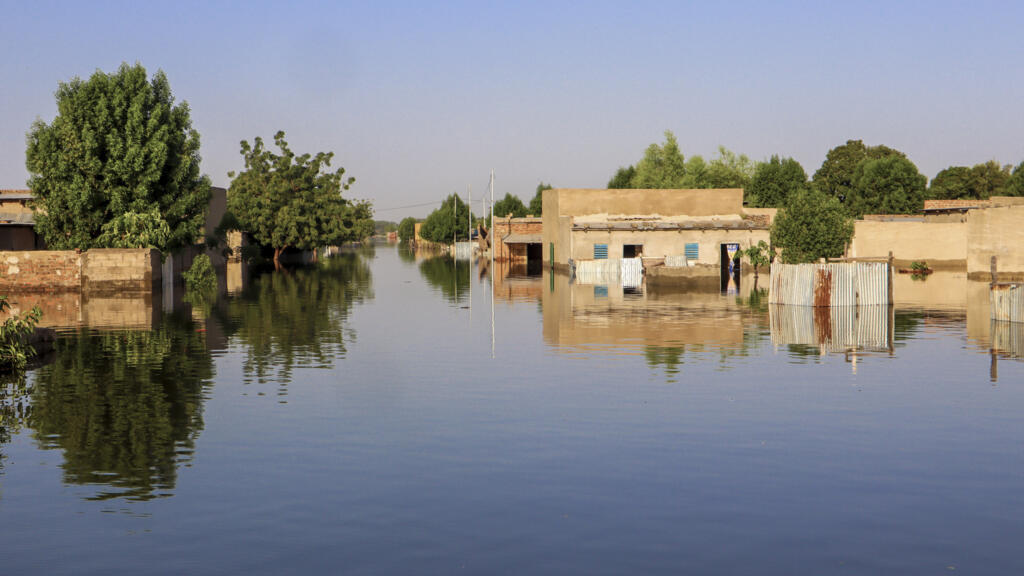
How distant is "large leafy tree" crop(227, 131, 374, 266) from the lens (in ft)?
313

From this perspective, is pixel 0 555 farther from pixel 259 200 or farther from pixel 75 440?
pixel 259 200

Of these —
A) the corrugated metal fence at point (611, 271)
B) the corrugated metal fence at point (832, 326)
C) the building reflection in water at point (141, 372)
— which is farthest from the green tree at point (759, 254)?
the building reflection in water at point (141, 372)

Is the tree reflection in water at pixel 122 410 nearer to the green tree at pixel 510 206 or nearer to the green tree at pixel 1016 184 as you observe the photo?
the green tree at pixel 1016 184

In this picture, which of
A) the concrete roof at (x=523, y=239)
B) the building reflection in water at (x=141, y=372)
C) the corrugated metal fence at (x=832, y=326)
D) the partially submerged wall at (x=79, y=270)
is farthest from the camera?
the concrete roof at (x=523, y=239)

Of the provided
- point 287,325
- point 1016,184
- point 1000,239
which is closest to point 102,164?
point 287,325

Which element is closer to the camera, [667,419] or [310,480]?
[310,480]

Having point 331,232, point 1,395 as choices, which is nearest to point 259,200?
point 331,232

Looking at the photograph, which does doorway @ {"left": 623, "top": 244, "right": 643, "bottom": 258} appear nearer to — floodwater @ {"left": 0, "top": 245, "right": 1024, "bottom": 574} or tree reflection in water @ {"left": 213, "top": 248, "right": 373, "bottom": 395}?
tree reflection in water @ {"left": 213, "top": 248, "right": 373, "bottom": 395}

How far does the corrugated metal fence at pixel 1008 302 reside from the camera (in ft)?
93.4

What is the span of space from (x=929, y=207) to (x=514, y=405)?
286 ft

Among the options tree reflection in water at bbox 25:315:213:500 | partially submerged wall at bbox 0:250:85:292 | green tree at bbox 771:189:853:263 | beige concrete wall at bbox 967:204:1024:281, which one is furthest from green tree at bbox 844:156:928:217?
tree reflection in water at bbox 25:315:213:500

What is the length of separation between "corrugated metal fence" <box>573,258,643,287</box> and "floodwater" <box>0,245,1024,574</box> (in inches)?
1201

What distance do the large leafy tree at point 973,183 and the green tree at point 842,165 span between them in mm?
6534

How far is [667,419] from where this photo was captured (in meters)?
14.4
